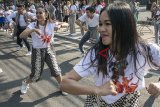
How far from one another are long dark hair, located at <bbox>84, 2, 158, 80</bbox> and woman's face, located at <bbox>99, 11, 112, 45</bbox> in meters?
0.02

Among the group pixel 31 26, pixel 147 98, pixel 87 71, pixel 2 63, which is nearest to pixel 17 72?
pixel 2 63

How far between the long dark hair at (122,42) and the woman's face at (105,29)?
0.02 m

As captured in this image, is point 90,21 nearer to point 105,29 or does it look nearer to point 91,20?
point 91,20

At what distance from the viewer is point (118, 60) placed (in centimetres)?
207

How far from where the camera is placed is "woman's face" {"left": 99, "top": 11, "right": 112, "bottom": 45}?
1943mm

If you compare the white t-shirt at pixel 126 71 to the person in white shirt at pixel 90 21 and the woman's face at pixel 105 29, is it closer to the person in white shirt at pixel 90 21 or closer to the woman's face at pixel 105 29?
the woman's face at pixel 105 29

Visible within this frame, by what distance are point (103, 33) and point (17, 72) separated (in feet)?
20.2

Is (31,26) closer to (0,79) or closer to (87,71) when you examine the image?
(0,79)

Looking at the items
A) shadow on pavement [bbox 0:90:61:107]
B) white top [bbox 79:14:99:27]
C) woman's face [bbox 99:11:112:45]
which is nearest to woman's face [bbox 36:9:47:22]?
shadow on pavement [bbox 0:90:61:107]

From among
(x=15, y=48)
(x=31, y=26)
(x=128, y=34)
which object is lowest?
(x=15, y=48)

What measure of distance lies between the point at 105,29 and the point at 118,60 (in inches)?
10.2

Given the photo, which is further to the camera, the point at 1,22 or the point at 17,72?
the point at 1,22

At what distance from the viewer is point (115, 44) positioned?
203cm

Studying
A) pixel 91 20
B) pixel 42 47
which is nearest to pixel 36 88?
pixel 42 47
